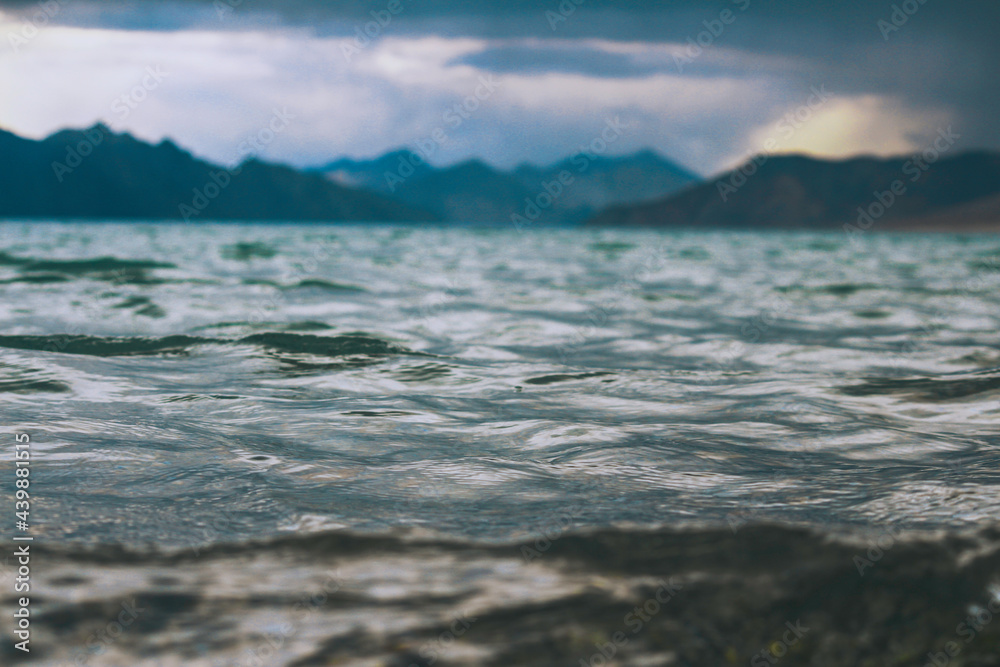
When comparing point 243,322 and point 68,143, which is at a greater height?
point 68,143

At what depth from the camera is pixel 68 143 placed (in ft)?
620

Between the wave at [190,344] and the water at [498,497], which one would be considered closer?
the water at [498,497]

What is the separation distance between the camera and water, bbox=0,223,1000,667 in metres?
2.11

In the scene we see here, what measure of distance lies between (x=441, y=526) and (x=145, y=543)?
940 millimetres

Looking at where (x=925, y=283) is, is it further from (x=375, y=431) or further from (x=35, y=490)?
(x=35, y=490)

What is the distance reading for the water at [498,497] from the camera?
6.93ft

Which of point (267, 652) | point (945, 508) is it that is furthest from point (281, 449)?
point (945, 508)

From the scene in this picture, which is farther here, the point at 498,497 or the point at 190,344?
the point at 190,344

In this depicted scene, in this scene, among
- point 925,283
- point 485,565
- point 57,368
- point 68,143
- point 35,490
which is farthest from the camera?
point 68,143

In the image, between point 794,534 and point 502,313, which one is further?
point 502,313

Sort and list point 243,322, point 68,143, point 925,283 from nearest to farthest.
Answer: point 243,322 → point 925,283 → point 68,143

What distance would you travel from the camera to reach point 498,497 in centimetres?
325

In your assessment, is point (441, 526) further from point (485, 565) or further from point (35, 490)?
point (35, 490)

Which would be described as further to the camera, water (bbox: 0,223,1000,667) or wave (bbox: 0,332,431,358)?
wave (bbox: 0,332,431,358)
